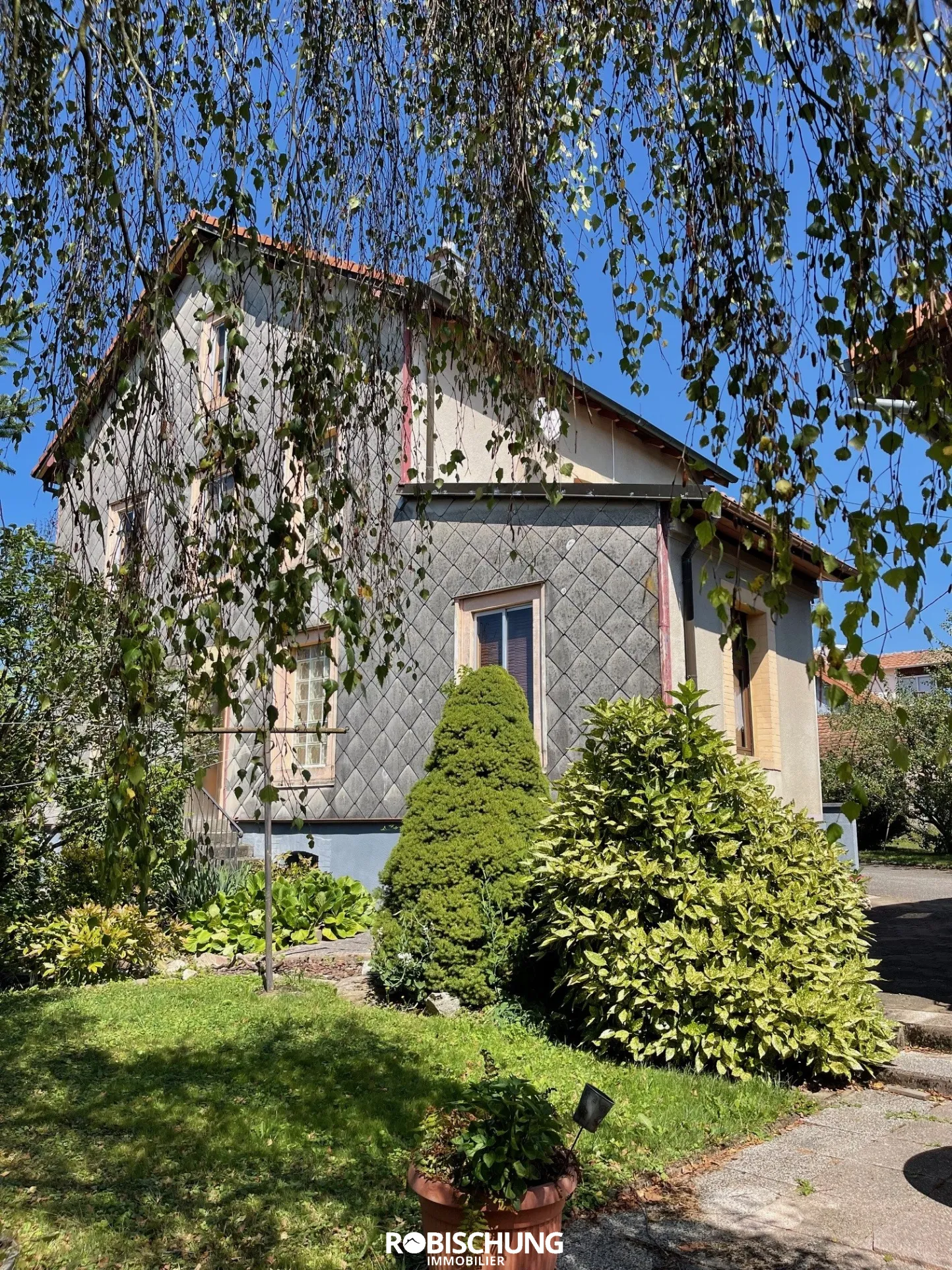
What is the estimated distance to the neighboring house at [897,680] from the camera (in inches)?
86.6

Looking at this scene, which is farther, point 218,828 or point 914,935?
point 218,828

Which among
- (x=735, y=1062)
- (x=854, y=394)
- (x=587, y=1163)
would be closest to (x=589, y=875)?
(x=735, y=1062)

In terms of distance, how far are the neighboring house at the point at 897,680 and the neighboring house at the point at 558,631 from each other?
930mm

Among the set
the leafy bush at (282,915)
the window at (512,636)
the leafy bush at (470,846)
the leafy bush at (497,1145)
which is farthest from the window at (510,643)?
the leafy bush at (497,1145)

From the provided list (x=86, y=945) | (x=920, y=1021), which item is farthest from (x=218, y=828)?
(x=920, y=1021)

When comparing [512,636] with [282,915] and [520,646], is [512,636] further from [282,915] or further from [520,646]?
[282,915]

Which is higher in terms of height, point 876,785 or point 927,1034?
point 876,785

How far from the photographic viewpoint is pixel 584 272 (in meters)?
4.47

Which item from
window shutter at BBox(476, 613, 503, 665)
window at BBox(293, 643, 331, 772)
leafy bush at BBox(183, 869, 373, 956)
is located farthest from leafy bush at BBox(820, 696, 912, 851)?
leafy bush at BBox(183, 869, 373, 956)

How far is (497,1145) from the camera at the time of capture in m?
3.03

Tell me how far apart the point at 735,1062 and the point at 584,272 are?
4.26 metres

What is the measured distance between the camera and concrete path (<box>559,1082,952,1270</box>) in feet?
11.4

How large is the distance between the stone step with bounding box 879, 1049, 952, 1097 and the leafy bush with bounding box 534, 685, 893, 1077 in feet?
0.52

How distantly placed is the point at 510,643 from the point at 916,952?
5037mm
